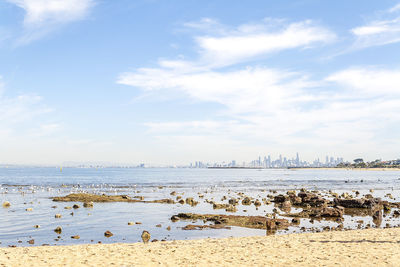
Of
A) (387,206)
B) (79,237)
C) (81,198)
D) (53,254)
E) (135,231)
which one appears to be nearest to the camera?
(53,254)

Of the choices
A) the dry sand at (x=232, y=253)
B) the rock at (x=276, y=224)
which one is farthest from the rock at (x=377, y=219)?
the dry sand at (x=232, y=253)

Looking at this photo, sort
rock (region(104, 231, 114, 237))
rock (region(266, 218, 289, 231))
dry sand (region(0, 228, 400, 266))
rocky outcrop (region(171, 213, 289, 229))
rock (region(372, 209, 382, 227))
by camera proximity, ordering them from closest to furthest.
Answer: dry sand (region(0, 228, 400, 266)) → rock (region(104, 231, 114, 237)) → rock (region(266, 218, 289, 231)) → rocky outcrop (region(171, 213, 289, 229)) → rock (region(372, 209, 382, 227))

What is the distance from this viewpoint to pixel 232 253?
1923 centimetres

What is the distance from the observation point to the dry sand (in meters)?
17.0

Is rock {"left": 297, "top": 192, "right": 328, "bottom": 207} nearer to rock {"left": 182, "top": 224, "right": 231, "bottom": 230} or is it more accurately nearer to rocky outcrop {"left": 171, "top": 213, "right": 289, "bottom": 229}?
rocky outcrop {"left": 171, "top": 213, "right": 289, "bottom": 229}

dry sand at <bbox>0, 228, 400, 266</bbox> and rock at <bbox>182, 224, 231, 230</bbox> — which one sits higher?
dry sand at <bbox>0, 228, 400, 266</bbox>

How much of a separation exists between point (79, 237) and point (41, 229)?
5413 mm

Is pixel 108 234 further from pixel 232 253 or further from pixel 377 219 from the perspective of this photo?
pixel 377 219

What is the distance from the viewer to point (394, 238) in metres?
22.8

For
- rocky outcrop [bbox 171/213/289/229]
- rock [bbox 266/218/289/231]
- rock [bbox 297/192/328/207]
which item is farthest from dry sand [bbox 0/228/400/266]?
rock [bbox 297/192/328/207]

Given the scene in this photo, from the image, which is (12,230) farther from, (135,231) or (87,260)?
(87,260)

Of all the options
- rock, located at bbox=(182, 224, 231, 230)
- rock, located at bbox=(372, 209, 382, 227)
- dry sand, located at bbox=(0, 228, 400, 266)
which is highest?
dry sand, located at bbox=(0, 228, 400, 266)

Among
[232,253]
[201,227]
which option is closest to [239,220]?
[201,227]

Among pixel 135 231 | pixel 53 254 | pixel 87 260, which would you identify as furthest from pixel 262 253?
pixel 135 231
